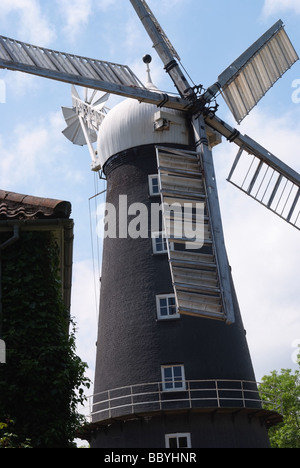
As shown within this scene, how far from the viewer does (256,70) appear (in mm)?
26516

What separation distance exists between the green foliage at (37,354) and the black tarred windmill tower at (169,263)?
6250mm

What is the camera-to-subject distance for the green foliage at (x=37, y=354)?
1323 cm

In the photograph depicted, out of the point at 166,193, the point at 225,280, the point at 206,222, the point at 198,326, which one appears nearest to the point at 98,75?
the point at 166,193

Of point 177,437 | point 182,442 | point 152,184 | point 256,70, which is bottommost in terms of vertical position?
point 182,442

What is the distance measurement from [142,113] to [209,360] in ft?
31.6

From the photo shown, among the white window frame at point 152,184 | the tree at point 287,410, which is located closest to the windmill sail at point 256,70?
the white window frame at point 152,184

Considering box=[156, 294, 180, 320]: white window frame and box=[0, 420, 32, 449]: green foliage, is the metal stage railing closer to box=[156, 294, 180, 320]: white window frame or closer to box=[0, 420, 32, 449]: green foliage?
box=[156, 294, 180, 320]: white window frame

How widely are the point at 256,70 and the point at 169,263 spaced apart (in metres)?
9.08

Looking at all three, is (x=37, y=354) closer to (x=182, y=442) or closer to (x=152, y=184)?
(x=182, y=442)

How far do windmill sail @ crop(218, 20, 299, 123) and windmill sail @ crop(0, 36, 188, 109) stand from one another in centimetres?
233

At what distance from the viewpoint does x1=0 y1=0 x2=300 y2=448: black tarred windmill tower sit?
21578 mm

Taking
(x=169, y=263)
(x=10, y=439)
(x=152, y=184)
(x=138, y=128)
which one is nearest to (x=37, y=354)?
(x=10, y=439)
